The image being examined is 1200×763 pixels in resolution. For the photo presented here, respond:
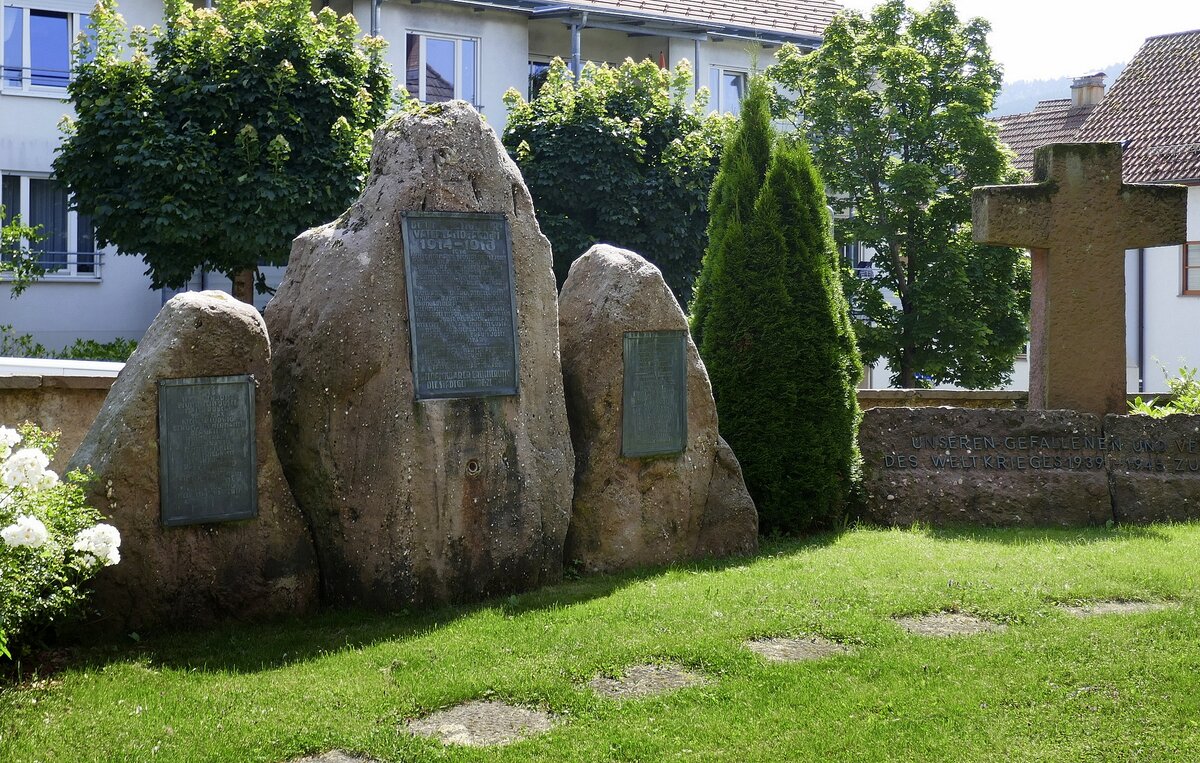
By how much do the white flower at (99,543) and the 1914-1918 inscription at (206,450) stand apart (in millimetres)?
646

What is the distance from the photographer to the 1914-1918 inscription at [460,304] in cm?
717

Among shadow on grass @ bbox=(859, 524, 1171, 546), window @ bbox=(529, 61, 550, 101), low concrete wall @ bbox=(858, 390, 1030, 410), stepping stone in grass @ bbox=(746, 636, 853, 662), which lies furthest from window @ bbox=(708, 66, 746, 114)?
stepping stone in grass @ bbox=(746, 636, 853, 662)

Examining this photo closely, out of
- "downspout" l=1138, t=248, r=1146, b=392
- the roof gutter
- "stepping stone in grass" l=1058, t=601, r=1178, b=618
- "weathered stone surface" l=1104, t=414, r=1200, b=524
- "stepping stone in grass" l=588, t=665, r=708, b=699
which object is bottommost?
"stepping stone in grass" l=588, t=665, r=708, b=699

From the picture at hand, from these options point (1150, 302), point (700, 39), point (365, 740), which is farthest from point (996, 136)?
point (365, 740)

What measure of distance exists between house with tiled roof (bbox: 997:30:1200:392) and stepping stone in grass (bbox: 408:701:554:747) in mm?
24955

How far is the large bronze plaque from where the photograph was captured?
27.3 ft

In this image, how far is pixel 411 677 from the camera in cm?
570

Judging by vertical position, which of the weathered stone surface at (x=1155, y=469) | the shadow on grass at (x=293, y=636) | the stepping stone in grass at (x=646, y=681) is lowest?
the stepping stone in grass at (x=646, y=681)

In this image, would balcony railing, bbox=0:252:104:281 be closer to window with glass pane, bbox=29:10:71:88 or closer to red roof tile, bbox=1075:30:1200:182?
window with glass pane, bbox=29:10:71:88

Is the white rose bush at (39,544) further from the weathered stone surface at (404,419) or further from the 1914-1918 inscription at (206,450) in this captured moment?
the weathered stone surface at (404,419)

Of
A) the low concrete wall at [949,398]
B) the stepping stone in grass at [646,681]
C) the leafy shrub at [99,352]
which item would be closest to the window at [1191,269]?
the low concrete wall at [949,398]

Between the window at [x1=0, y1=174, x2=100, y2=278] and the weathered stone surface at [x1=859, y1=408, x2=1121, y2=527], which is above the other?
the window at [x1=0, y1=174, x2=100, y2=278]

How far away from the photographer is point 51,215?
22422 mm

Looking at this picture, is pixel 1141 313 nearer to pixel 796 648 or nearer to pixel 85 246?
pixel 85 246
